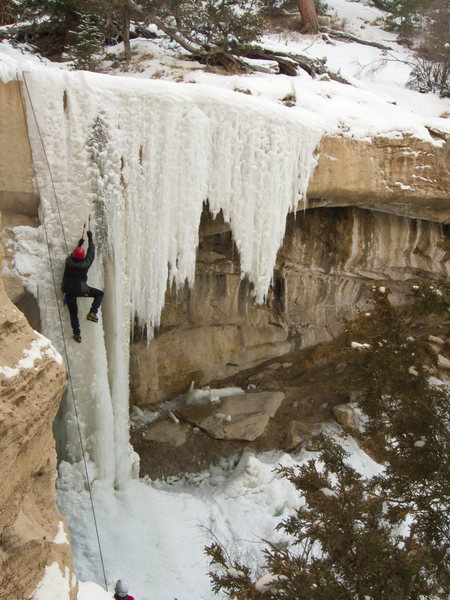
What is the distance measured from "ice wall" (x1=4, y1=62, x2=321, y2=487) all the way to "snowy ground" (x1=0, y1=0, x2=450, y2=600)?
0.13 metres

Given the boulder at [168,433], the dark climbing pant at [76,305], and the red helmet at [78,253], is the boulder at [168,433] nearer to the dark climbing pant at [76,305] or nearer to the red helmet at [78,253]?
the dark climbing pant at [76,305]

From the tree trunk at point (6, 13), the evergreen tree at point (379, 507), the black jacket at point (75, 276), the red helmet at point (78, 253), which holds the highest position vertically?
the tree trunk at point (6, 13)

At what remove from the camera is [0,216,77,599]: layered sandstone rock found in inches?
115

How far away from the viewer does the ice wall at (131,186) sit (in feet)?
18.4

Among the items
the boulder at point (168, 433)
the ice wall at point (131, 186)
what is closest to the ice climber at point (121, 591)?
the ice wall at point (131, 186)

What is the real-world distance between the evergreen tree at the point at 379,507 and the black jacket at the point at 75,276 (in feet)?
9.37

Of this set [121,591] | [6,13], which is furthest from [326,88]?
[121,591]

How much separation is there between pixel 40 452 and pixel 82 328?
2657mm

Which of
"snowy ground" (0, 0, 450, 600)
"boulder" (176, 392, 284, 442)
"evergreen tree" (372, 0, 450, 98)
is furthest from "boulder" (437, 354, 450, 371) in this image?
"evergreen tree" (372, 0, 450, 98)

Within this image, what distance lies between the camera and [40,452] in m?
3.43

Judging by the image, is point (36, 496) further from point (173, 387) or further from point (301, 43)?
point (301, 43)

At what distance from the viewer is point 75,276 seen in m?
5.45

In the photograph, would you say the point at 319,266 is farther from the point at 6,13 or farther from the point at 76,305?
the point at 6,13

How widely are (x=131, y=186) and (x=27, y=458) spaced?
11.9 ft
